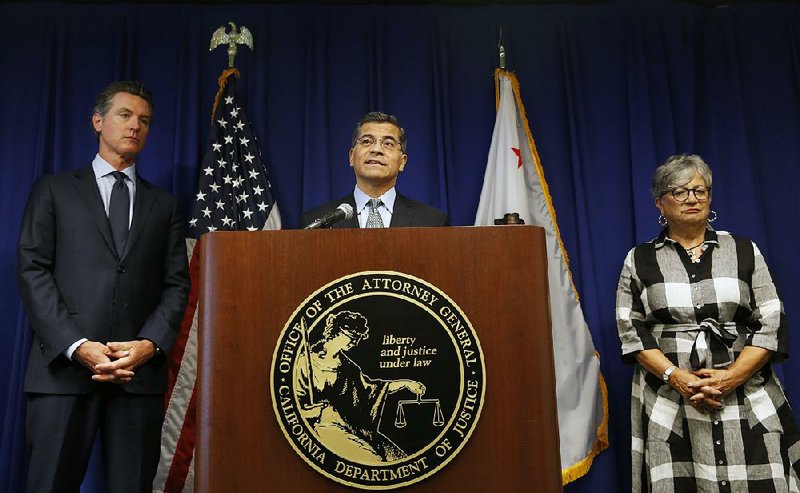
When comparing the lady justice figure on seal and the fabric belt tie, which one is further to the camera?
the fabric belt tie

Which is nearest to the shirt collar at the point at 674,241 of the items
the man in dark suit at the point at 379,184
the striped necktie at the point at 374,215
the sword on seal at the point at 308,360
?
the man in dark suit at the point at 379,184

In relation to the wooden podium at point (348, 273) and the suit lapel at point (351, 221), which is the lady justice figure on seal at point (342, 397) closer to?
the wooden podium at point (348, 273)

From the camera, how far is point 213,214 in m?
3.09

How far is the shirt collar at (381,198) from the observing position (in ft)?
8.37

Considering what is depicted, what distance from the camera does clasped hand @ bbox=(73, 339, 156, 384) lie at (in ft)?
7.12

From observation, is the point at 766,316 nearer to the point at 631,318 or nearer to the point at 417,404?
the point at 631,318

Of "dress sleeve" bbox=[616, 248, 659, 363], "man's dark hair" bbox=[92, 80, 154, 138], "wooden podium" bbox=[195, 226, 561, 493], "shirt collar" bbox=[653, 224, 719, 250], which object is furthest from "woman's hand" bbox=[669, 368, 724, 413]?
"man's dark hair" bbox=[92, 80, 154, 138]

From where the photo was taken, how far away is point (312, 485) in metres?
1.27

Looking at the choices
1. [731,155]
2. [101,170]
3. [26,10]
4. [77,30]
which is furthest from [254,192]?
[731,155]

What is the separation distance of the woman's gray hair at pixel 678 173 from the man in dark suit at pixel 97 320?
1.82m

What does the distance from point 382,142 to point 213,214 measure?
93 cm

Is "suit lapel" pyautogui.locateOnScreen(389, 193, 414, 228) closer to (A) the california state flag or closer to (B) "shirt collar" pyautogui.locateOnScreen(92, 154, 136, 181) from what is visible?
(A) the california state flag

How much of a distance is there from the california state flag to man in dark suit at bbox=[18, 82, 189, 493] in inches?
57.8

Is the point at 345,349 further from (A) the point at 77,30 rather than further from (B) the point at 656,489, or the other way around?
(A) the point at 77,30
